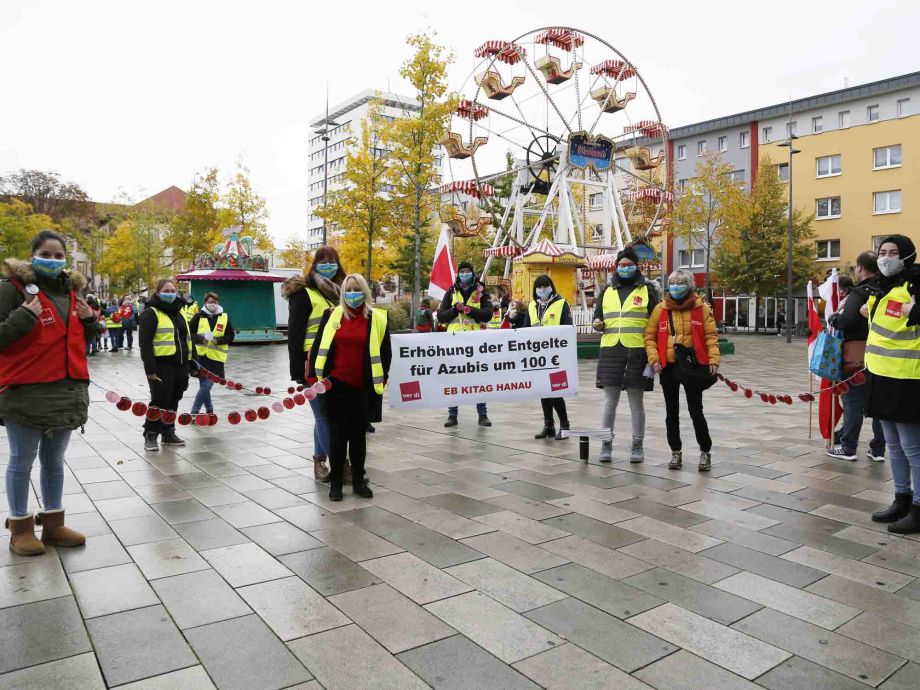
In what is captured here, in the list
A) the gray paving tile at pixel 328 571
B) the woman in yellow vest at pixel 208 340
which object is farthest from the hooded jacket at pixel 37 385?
the woman in yellow vest at pixel 208 340

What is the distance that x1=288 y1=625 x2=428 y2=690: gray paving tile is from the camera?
298 cm

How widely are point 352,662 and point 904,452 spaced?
4.16 meters

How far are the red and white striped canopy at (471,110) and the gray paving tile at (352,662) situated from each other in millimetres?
25636

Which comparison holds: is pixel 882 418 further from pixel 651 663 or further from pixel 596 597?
pixel 651 663

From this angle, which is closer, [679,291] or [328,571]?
[328,571]

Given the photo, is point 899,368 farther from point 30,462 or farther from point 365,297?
point 30,462

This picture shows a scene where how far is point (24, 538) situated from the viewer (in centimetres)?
457

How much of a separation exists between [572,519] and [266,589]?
7.67 ft

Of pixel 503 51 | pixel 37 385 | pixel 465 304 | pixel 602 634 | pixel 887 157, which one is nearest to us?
pixel 602 634

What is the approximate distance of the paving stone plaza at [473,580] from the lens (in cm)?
311

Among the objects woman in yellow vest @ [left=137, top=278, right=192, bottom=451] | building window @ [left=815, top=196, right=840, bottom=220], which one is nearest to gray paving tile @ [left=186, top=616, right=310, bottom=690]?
woman in yellow vest @ [left=137, top=278, right=192, bottom=451]

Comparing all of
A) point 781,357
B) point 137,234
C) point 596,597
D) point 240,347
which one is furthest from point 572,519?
point 137,234

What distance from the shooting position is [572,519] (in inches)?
209

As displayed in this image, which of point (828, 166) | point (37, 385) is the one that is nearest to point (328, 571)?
point (37, 385)
